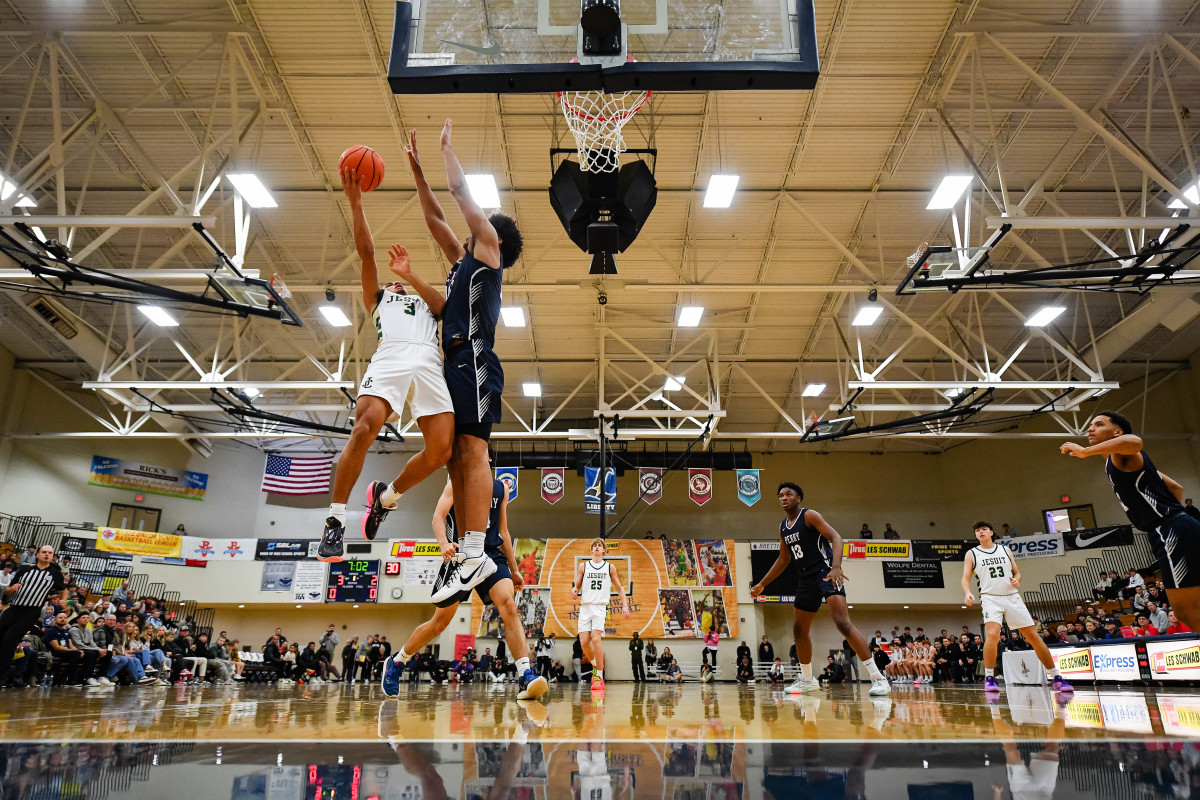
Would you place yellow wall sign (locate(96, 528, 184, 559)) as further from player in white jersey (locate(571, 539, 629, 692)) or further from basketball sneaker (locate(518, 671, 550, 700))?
basketball sneaker (locate(518, 671, 550, 700))

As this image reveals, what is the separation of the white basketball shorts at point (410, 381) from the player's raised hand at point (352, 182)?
82cm

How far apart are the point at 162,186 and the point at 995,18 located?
11719 millimetres

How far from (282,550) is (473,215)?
868 inches

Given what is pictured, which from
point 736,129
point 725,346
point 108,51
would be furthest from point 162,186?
point 725,346

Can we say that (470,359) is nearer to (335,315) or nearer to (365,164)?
(365,164)

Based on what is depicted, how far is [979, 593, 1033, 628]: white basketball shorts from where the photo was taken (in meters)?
7.16

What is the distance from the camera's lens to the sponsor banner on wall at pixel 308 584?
22484 mm

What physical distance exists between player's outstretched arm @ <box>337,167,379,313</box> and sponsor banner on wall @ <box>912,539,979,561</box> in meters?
23.2

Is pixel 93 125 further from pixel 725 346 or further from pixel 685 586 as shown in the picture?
pixel 685 586

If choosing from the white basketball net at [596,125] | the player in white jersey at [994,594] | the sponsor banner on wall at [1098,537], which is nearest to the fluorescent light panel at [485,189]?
the white basketball net at [596,125]

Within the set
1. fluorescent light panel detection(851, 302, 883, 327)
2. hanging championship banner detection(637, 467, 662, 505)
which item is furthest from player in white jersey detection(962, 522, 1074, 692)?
hanging championship banner detection(637, 467, 662, 505)

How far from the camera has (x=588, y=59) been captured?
481 cm

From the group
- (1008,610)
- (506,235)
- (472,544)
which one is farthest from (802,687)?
(506,235)

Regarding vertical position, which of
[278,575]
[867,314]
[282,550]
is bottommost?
[278,575]
